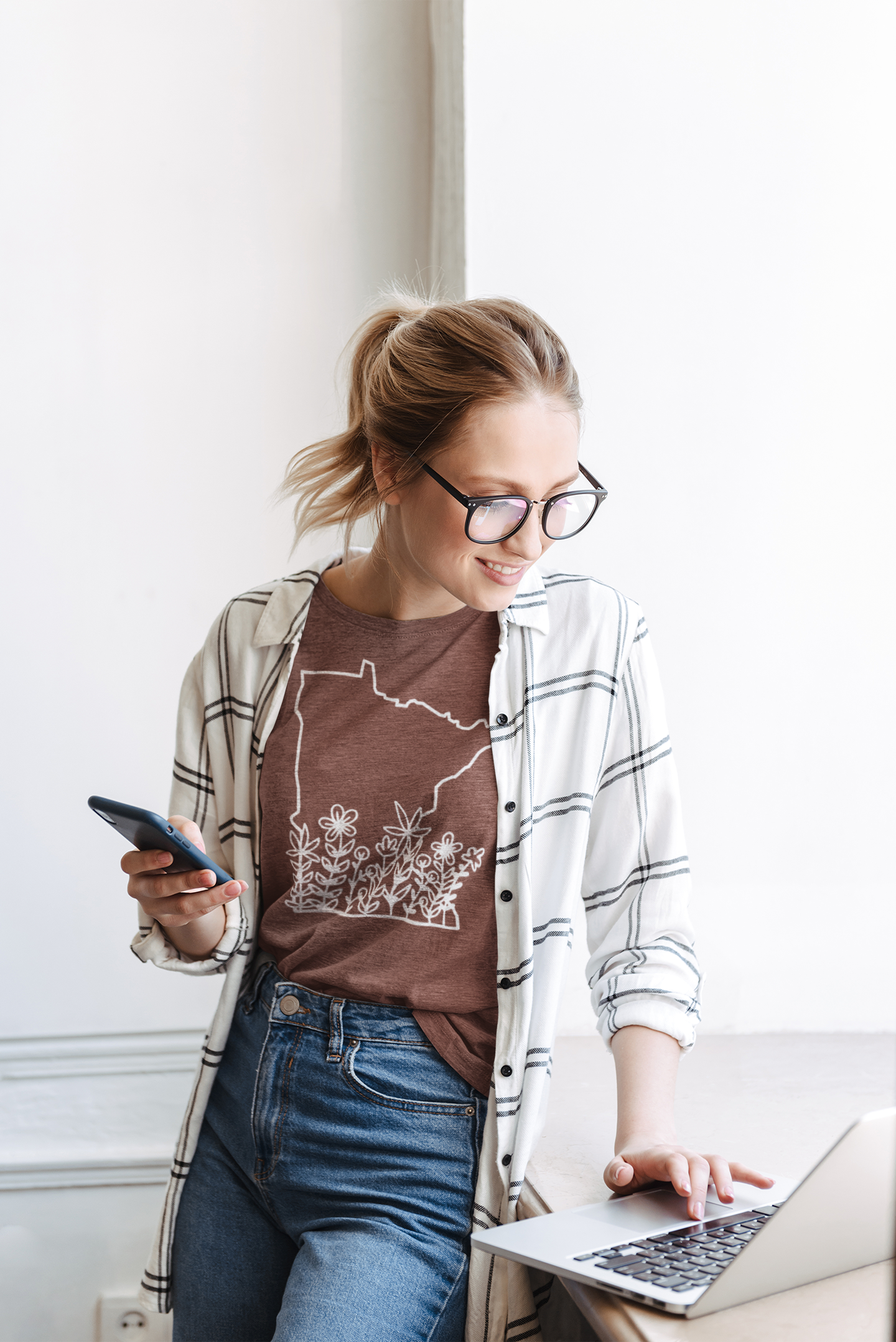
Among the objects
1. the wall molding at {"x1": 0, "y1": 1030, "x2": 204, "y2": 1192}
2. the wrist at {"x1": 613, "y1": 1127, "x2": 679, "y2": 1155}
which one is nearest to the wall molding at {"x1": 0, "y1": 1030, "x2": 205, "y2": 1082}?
the wall molding at {"x1": 0, "y1": 1030, "x2": 204, "y2": 1192}

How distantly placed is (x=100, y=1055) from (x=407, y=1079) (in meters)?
0.94

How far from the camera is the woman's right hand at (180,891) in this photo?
0.98 meters

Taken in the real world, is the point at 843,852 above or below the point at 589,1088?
above

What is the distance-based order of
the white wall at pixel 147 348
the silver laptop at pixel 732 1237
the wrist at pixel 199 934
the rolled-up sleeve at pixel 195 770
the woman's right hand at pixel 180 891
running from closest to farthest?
the silver laptop at pixel 732 1237, the woman's right hand at pixel 180 891, the wrist at pixel 199 934, the rolled-up sleeve at pixel 195 770, the white wall at pixel 147 348

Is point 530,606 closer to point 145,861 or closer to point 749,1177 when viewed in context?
point 145,861

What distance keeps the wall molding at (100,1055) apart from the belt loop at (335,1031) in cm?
79

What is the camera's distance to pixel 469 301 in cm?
111

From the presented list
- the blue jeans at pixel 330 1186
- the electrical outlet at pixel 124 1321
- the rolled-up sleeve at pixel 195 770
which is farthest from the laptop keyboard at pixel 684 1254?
the electrical outlet at pixel 124 1321

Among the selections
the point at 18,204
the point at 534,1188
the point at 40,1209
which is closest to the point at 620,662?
the point at 534,1188

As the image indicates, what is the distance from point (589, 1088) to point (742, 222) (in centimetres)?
123

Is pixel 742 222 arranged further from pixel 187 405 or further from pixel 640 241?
pixel 187 405

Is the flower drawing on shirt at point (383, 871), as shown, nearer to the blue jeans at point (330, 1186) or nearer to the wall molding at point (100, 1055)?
the blue jeans at point (330, 1186)

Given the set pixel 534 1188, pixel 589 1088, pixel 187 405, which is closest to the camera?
pixel 534 1188

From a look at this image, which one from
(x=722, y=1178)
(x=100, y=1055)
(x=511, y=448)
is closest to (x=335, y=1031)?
(x=722, y=1178)
